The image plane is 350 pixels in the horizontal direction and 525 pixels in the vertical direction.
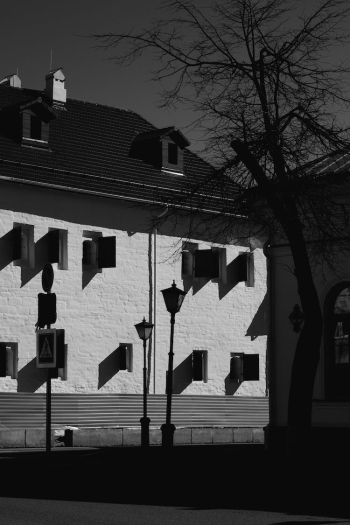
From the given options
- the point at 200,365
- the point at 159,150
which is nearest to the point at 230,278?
the point at 200,365

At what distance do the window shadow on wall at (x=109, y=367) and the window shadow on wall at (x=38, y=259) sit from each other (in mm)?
4048

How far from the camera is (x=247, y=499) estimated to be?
1352 centimetres

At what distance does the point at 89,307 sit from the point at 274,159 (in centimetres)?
2130

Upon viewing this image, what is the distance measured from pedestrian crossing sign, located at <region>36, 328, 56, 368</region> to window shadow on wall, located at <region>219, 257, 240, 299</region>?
26508mm

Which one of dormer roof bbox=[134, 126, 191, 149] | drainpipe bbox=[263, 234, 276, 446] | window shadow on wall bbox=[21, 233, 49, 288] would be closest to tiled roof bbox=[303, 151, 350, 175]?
drainpipe bbox=[263, 234, 276, 446]

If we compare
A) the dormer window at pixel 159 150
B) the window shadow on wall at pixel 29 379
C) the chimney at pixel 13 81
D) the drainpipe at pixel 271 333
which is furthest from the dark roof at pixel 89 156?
the drainpipe at pixel 271 333

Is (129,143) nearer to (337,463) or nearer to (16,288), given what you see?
(16,288)

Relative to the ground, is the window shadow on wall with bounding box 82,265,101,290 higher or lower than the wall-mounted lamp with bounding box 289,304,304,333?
higher

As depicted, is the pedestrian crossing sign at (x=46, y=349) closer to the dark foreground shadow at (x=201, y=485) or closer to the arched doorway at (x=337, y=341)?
the dark foreground shadow at (x=201, y=485)

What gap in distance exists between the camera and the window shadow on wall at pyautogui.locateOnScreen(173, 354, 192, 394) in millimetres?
40062

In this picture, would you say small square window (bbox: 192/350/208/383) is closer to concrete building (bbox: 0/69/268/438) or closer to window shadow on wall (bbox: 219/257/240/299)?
concrete building (bbox: 0/69/268/438)

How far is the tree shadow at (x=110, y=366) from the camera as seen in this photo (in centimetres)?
3806

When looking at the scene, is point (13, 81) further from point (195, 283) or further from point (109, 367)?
point (109, 367)

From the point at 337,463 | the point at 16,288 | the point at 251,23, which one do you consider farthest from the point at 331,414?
the point at 16,288
